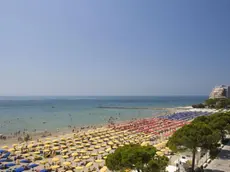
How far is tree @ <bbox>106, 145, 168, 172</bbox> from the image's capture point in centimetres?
1149

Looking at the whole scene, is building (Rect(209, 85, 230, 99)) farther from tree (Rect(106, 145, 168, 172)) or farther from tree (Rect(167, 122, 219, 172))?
tree (Rect(106, 145, 168, 172))

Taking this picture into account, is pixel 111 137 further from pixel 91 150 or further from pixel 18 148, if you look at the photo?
pixel 18 148

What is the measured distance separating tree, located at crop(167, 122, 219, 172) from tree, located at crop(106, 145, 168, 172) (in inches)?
169

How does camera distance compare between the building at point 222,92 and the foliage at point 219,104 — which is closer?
the foliage at point 219,104

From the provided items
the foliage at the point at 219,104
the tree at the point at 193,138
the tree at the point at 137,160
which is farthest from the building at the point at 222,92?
the tree at the point at 137,160

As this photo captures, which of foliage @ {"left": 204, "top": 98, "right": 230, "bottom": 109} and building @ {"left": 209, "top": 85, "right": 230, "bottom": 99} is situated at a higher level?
building @ {"left": 209, "top": 85, "right": 230, "bottom": 99}

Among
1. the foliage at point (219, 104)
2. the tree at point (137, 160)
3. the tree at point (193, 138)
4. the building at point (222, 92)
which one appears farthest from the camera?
the building at point (222, 92)

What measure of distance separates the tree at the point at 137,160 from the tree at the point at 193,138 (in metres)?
4.29

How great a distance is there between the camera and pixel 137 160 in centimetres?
1147

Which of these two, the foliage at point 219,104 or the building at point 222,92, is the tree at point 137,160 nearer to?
the foliage at point 219,104

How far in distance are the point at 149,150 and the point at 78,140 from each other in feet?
72.3

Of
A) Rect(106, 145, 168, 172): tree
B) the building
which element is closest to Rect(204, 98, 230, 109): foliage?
the building

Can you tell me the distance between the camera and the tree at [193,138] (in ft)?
51.4

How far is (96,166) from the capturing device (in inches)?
850
